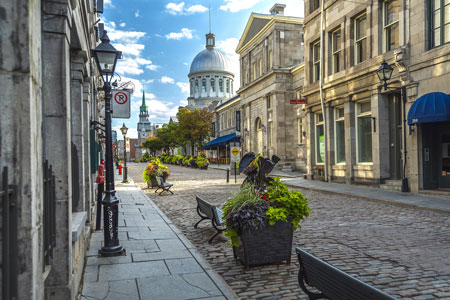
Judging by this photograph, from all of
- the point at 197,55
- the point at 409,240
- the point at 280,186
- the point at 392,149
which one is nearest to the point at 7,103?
the point at 280,186

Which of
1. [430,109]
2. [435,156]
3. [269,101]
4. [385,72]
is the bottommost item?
[435,156]

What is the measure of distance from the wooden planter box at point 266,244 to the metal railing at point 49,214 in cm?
267

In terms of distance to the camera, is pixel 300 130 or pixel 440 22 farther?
pixel 300 130

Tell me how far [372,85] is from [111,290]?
14.5 metres

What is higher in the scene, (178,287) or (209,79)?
(209,79)

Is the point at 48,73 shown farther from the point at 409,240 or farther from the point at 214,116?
the point at 214,116

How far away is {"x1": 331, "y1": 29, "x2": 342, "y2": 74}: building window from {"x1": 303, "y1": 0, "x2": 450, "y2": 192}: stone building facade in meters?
0.05

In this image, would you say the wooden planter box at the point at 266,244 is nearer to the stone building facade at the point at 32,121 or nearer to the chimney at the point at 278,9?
the stone building facade at the point at 32,121

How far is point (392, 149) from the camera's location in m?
16.0

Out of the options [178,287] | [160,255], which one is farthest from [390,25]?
[178,287]

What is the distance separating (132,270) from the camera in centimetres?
539

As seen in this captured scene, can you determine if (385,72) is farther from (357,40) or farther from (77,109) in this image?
(77,109)

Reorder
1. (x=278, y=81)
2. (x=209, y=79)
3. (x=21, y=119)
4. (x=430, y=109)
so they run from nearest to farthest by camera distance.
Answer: (x=21, y=119)
(x=430, y=109)
(x=278, y=81)
(x=209, y=79)

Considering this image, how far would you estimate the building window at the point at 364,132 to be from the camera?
1709 centimetres
